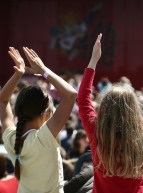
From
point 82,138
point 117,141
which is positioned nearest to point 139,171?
point 117,141

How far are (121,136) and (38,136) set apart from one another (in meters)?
0.46

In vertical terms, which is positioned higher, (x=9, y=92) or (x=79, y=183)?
(x=9, y=92)

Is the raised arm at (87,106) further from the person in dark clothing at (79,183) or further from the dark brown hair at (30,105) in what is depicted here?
the person in dark clothing at (79,183)

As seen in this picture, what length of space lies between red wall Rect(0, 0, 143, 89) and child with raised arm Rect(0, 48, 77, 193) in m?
11.9

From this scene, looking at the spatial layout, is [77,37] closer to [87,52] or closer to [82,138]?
[87,52]

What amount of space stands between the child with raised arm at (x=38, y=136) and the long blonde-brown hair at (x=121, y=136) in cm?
22

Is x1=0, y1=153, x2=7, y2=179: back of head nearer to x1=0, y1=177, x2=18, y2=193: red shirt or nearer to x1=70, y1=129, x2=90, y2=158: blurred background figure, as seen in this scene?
x1=0, y1=177, x2=18, y2=193: red shirt

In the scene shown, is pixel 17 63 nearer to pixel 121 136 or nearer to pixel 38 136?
pixel 38 136

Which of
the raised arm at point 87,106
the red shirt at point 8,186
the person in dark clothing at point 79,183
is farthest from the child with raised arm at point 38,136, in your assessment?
the red shirt at point 8,186

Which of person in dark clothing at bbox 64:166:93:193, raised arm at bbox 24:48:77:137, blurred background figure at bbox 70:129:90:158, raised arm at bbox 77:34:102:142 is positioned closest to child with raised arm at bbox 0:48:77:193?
raised arm at bbox 24:48:77:137

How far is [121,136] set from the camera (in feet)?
4.50

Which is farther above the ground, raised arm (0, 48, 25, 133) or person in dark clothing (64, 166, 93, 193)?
raised arm (0, 48, 25, 133)

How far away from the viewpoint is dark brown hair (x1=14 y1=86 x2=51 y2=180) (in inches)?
59.4

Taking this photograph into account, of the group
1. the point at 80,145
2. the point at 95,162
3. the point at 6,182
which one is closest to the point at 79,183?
the point at 95,162
